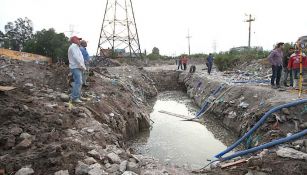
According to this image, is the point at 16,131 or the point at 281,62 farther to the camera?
the point at 281,62

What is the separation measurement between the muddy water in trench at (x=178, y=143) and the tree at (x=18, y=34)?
41.9 meters

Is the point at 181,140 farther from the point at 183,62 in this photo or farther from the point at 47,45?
the point at 47,45

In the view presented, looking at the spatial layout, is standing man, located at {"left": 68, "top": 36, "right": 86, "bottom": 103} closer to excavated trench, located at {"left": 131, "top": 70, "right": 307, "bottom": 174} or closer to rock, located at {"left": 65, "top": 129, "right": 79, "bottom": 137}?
rock, located at {"left": 65, "top": 129, "right": 79, "bottom": 137}

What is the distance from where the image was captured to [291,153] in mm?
4250

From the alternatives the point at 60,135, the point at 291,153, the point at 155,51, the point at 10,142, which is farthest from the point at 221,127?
the point at 155,51

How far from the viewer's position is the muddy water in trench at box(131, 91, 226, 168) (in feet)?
20.4

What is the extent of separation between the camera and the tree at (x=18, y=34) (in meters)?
42.7

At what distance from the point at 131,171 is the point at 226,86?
26.3 ft

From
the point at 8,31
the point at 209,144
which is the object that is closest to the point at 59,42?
the point at 8,31

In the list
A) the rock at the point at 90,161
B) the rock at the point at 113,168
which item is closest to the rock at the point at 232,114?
the rock at the point at 113,168

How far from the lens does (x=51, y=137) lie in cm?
430

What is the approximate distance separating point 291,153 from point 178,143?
3.50 m

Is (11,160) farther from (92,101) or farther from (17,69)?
(17,69)

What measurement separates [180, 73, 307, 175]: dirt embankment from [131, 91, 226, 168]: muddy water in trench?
621 millimetres
